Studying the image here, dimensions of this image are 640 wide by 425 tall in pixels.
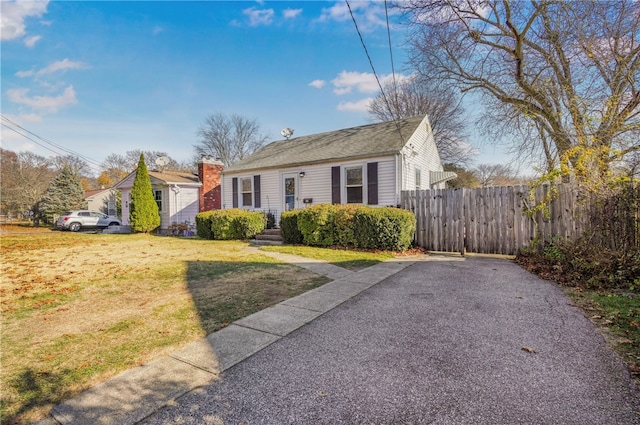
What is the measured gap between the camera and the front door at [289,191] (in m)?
14.3

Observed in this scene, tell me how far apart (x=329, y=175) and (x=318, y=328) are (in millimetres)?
10192

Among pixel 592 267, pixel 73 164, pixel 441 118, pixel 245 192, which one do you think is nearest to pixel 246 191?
pixel 245 192

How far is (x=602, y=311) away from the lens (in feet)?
12.7

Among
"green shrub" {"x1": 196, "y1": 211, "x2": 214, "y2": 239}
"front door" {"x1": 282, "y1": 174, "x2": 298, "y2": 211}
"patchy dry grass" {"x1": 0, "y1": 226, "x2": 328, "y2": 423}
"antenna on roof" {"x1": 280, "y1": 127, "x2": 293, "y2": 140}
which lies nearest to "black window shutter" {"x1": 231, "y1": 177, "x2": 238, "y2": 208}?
"green shrub" {"x1": 196, "y1": 211, "x2": 214, "y2": 239}

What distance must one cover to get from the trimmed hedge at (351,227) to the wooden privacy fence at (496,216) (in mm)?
701

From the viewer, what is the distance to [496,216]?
8523mm

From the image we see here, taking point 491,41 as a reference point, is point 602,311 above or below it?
below

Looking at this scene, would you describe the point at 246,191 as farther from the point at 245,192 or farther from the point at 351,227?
the point at 351,227

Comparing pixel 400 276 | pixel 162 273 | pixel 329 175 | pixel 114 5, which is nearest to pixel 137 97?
pixel 114 5

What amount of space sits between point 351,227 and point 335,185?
3.47m

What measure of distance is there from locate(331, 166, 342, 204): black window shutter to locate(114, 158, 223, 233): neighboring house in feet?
32.9

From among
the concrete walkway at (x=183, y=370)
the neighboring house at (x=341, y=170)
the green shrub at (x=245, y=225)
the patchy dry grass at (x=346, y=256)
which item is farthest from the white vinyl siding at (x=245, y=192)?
the concrete walkway at (x=183, y=370)

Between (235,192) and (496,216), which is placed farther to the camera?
(235,192)

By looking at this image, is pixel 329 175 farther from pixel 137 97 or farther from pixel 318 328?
pixel 137 97
